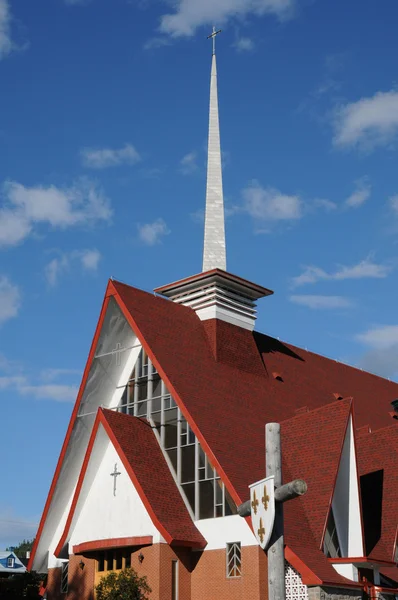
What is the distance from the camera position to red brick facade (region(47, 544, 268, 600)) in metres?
24.8

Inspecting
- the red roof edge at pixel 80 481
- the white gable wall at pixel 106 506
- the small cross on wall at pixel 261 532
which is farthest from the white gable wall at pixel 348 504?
the small cross on wall at pixel 261 532

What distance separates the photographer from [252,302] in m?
35.4

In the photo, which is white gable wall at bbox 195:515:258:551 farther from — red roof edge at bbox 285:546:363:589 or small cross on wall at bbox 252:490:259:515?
small cross on wall at bbox 252:490:259:515

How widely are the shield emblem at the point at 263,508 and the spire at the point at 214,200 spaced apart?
25.0 metres

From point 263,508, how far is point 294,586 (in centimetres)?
1529

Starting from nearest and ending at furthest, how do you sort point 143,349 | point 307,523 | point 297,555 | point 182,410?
point 297,555
point 307,523
point 182,410
point 143,349

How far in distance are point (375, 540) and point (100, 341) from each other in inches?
469

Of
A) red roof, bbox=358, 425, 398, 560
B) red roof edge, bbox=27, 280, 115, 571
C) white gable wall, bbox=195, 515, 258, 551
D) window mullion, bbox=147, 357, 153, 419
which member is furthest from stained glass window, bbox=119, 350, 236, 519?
red roof, bbox=358, 425, 398, 560

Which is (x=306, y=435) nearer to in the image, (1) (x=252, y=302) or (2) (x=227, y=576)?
(2) (x=227, y=576)

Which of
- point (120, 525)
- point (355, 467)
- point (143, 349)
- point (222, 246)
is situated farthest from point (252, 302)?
point (120, 525)

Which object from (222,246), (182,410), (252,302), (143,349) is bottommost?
(182,410)

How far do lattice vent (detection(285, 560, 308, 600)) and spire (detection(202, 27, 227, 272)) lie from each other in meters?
14.2

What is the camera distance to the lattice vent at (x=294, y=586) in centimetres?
2416

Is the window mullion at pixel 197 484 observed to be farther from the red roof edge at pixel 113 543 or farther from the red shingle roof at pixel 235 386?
the red roof edge at pixel 113 543
